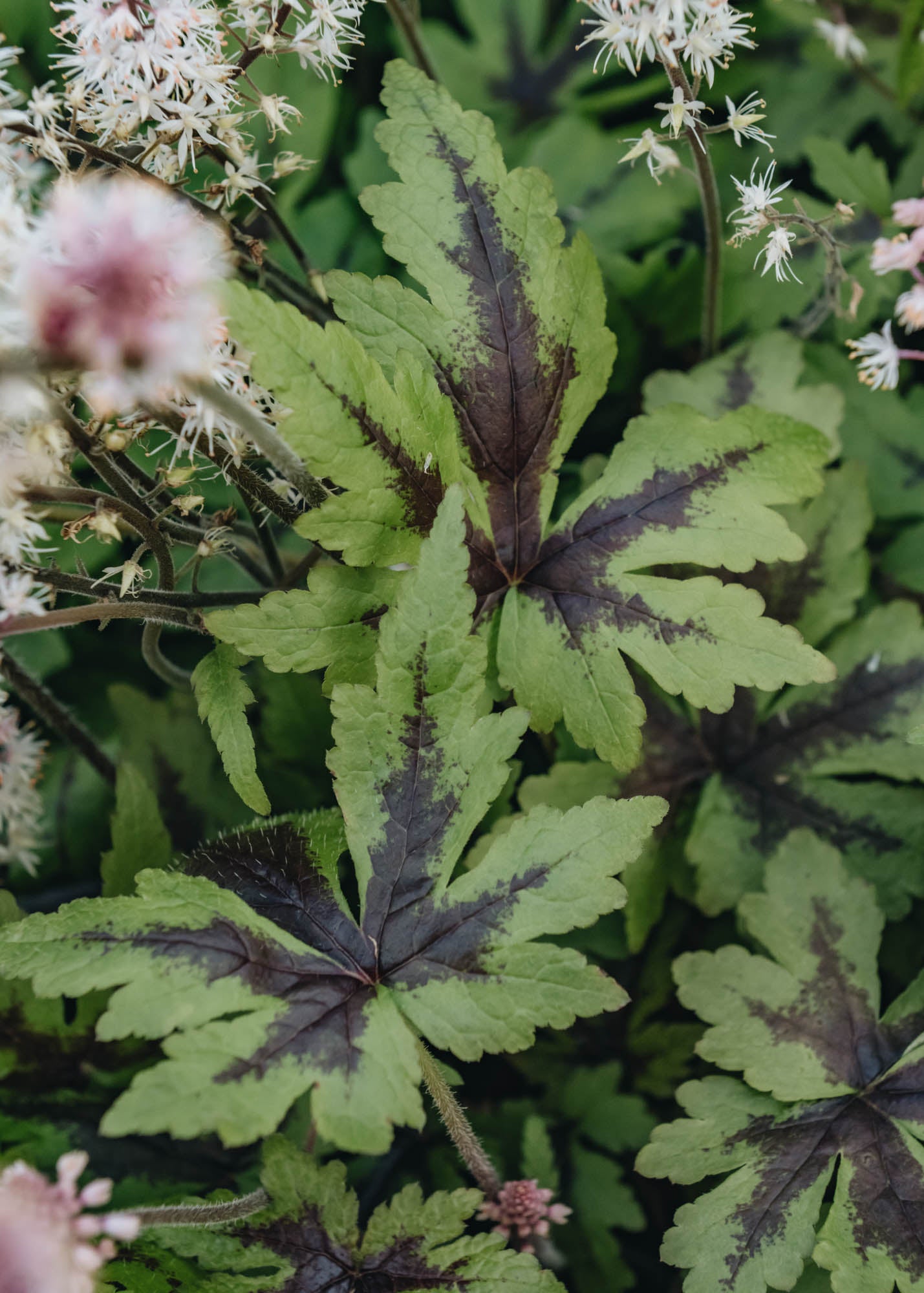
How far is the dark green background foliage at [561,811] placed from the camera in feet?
3.29

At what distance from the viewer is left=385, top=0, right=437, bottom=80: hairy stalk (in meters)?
1.40

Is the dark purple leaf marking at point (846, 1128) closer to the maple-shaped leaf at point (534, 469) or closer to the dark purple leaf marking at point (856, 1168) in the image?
the dark purple leaf marking at point (856, 1168)

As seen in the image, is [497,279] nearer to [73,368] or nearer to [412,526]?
[412,526]

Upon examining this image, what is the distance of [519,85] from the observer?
6.70 feet

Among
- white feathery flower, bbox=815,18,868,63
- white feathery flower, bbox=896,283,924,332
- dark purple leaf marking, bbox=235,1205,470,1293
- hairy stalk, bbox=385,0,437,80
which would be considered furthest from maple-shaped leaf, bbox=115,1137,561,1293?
white feathery flower, bbox=815,18,868,63

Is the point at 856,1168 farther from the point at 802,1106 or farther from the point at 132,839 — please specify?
the point at 132,839

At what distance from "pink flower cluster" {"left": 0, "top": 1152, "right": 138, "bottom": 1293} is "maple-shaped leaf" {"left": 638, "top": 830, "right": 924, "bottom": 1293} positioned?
70 centimetres

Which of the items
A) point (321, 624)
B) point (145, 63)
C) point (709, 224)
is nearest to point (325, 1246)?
point (321, 624)

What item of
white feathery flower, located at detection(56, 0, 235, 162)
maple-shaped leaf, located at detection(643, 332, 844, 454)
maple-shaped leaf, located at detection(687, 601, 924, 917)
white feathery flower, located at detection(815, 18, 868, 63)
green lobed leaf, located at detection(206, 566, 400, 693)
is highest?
white feathery flower, located at detection(815, 18, 868, 63)

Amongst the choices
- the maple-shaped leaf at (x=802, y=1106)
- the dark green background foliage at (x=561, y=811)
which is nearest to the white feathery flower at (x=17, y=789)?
the dark green background foliage at (x=561, y=811)

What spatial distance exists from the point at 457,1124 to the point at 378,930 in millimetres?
264

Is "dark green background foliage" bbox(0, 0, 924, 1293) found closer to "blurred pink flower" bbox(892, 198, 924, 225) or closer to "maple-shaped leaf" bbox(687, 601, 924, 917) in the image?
"maple-shaped leaf" bbox(687, 601, 924, 917)

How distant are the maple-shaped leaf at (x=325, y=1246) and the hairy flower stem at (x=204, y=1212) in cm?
2

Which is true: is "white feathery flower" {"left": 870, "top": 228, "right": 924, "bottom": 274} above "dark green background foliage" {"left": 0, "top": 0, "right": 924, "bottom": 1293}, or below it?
above
